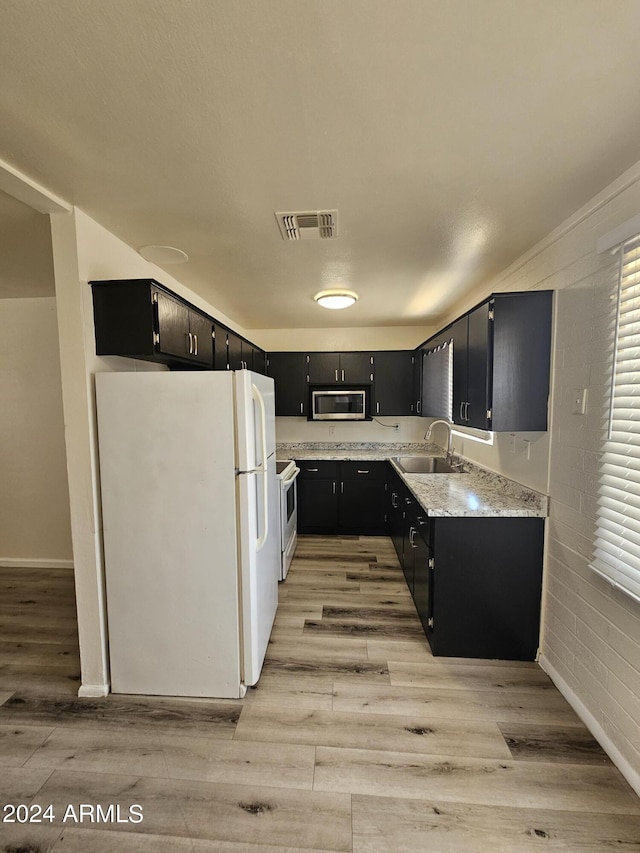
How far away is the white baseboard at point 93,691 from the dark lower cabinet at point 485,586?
6.21 ft

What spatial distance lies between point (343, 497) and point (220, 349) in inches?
85.9

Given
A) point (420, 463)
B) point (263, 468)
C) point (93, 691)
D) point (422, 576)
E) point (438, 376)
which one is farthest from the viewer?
point (420, 463)

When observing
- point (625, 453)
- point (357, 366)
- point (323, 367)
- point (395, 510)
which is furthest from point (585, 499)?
point (323, 367)

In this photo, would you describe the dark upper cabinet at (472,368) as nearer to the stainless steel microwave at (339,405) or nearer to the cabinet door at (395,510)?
the cabinet door at (395,510)

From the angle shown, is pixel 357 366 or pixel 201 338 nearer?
pixel 201 338

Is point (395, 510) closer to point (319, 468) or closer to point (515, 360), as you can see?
point (319, 468)

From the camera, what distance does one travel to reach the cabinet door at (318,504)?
13.0ft

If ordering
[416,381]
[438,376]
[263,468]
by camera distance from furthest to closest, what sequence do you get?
[416,381] → [438,376] → [263,468]

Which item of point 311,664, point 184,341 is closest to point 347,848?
point 311,664

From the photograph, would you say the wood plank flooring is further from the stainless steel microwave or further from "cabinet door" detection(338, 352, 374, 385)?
"cabinet door" detection(338, 352, 374, 385)

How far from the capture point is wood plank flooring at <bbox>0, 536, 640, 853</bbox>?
1.23m

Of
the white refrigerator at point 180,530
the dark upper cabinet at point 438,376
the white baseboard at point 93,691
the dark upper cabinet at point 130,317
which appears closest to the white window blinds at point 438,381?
the dark upper cabinet at point 438,376

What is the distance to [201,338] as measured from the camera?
7.82ft

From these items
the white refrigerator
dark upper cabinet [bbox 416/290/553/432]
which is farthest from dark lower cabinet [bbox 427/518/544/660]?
the white refrigerator
